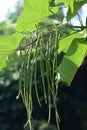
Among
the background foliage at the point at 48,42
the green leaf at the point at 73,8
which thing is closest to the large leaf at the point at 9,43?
the background foliage at the point at 48,42

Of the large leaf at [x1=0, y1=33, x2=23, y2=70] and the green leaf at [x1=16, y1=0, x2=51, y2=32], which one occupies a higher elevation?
the green leaf at [x1=16, y1=0, x2=51, y2=32]

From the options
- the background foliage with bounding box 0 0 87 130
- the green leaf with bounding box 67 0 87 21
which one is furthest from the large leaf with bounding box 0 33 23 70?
the green leaf with bounding box 67 0 87 21

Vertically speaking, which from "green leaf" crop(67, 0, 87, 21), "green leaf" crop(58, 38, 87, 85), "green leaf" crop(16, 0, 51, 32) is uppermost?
"green leaf" crop(67, 0, 87, 21)

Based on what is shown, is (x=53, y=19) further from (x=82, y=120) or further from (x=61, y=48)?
(x=82, y=120)

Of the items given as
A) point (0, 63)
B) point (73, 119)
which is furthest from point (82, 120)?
point (0, 63)

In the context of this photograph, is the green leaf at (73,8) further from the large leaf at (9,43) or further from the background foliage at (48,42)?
the large leaf at (9,43)

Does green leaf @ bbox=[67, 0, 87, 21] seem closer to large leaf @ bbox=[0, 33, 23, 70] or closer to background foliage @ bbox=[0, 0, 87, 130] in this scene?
background foliage @ bbox=[0, 0, 87, 130]
